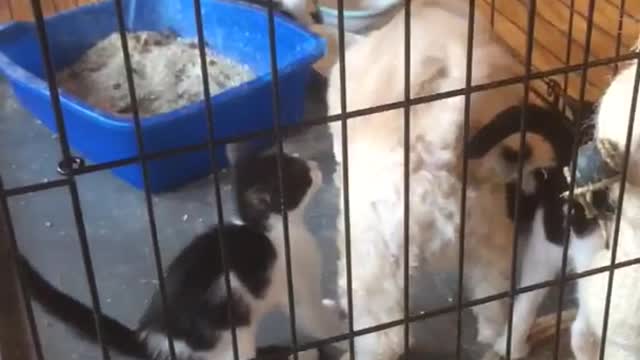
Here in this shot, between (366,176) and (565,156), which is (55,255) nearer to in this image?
(366,176)

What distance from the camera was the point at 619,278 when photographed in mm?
1234

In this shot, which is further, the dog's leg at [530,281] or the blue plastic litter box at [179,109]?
the blue plastic litter box at [179,109]

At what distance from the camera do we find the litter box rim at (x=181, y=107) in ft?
5.57

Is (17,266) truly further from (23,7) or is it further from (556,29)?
(23,7)

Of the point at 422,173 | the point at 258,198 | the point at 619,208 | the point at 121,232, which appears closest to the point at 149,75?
A: the point at 121,232

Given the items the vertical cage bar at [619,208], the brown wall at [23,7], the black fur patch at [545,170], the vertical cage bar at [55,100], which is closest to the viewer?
the vertical cage bar at [55,100]

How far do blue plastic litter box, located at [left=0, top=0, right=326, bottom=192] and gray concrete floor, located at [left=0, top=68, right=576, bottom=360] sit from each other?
48mm

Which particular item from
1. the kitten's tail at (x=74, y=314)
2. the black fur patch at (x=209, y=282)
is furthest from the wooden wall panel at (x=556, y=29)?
the kitten's tail at (x=74, y=314)

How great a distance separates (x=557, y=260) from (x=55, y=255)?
2.67ft

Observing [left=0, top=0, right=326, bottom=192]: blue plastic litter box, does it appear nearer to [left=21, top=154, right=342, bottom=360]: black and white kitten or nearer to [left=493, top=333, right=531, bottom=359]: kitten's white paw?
[left=21, top=154, right=342, bottom=360]: black and white kitten

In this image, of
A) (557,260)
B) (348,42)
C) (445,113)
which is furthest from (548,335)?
(348,42)

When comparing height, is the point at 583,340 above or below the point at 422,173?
below

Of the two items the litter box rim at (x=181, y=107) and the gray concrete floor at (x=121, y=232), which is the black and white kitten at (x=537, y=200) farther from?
the litter box rim at (x=181, y=107)

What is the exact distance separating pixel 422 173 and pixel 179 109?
1.95ft
